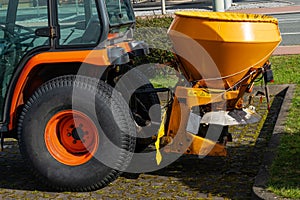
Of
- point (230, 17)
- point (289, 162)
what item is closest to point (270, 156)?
point (289, 162)

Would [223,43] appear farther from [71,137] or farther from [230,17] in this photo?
[71,137]

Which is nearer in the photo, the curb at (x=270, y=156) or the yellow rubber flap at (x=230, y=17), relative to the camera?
the curb at (x=270, y=156)

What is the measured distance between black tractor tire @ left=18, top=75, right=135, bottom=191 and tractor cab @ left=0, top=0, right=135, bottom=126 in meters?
0.31

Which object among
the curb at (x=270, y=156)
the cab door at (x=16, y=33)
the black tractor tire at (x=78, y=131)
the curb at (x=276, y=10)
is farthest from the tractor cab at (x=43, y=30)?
the curb at (x=276, y=10)

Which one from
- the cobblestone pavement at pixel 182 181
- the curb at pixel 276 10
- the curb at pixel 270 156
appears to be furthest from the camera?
the curb at pixel 276 10

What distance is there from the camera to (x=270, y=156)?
5.93m

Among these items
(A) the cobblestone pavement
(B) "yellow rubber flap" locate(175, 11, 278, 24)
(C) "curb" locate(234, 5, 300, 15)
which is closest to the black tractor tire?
(A) the cobblestone pavement

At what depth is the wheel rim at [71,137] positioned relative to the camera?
18.4 feet

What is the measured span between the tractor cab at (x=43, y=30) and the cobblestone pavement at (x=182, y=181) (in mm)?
648

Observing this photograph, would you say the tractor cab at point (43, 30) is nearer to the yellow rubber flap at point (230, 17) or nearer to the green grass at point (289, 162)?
the yellow rubber flap at point (230, 17)

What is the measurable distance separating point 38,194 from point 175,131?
51.3 inches

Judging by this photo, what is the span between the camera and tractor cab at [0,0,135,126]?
5672 mm

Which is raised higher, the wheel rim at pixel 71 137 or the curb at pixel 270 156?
the wheel rim at pixel 71 137

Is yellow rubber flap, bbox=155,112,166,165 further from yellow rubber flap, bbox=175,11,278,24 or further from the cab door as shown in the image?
the cab door
